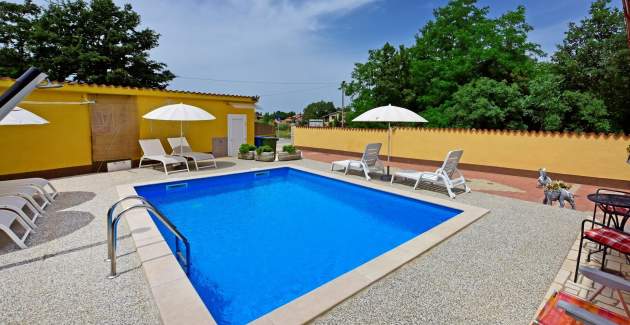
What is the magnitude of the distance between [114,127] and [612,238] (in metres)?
12.3

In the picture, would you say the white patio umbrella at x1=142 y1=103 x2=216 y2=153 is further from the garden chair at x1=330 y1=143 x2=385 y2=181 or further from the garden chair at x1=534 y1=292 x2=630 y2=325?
the garden chair at x1=534 y1=292 x2=630 y2=325

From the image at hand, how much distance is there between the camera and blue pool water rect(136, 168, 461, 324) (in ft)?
12.5

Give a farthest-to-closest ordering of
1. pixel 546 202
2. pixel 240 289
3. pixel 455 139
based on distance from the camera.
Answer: pixel 455 139
pixel 546 202
pixel 240 289

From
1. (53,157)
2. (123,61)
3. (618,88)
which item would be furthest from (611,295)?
(123,61)

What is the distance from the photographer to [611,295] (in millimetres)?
3002

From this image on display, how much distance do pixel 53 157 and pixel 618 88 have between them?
24.9 m

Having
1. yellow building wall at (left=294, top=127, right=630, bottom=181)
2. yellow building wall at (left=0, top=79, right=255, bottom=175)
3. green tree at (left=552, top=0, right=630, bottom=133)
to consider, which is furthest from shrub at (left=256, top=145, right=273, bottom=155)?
green tree at (left=552, top=0, right=630, bottom=133)

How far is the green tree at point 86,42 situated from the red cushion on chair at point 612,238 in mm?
31643

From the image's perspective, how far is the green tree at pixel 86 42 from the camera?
25.4 metres

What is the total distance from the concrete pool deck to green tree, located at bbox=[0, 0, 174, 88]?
27064mm

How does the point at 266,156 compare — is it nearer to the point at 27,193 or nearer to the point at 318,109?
the point at 27,193

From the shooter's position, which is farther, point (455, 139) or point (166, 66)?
point (166, 66)

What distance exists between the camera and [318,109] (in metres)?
97.6

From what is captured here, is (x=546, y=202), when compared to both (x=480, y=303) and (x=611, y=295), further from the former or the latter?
(x=480, y=303)
